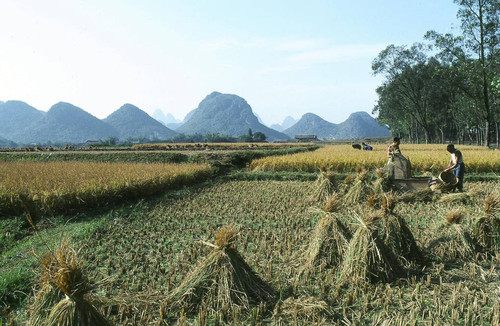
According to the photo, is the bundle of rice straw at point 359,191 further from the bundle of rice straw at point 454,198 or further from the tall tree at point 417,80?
the tall tree at point 417,80

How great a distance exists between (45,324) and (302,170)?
1420 cm

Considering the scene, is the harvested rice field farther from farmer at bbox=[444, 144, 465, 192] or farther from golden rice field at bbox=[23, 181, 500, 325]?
farmer at bbox=[444, 144, 465, 192]

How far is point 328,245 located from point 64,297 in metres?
3.30

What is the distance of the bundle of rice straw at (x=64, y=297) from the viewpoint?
2.59 meters

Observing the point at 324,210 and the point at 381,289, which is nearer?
the point at 381,289

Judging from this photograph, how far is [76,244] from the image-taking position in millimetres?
5930

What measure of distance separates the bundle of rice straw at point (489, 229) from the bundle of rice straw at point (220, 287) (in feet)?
12.6

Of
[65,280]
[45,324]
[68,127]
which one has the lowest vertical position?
[45,324]

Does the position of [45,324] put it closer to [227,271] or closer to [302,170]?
[227,271]

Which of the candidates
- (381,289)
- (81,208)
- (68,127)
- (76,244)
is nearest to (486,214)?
(381,289)

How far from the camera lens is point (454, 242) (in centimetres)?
A: 510

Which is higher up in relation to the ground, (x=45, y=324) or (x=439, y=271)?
(x=45, y=324)

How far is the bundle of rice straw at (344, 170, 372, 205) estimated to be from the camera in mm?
9008

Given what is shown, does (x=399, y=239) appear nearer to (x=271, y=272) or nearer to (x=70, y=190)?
(x=271, y=272)
